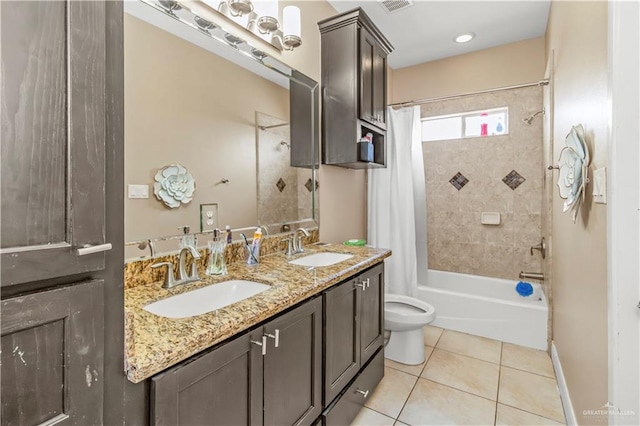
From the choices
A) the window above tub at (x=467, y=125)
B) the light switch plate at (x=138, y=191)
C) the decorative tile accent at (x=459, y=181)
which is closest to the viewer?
the light switch plate at (x=138, y=191)

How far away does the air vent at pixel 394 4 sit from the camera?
7.78 feet

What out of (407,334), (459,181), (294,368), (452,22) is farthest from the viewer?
(459,181)

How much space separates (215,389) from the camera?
2.89ft

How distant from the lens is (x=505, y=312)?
8.64 ft

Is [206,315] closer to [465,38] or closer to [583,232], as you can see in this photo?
[583,232]

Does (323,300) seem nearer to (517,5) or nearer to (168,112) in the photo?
(168,112)

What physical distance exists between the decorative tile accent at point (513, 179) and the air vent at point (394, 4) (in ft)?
6.01

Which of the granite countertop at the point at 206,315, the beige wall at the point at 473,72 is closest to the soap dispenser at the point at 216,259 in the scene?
the granite countertop at the point at 206,315

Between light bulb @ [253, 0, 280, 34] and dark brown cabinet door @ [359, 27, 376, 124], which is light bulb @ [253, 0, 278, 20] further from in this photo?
dark brown cabinet door @ [359, 27, 376, 124]

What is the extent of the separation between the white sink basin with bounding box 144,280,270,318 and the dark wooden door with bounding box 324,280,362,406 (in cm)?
35

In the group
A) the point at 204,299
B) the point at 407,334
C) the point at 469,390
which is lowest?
the point at 469,390

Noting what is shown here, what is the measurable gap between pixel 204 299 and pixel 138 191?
0.51m

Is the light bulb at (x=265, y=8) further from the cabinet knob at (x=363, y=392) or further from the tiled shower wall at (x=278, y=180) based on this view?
the cabinet knob at (x=363, y=392)

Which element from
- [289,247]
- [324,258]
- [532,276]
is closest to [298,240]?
[289,247]
